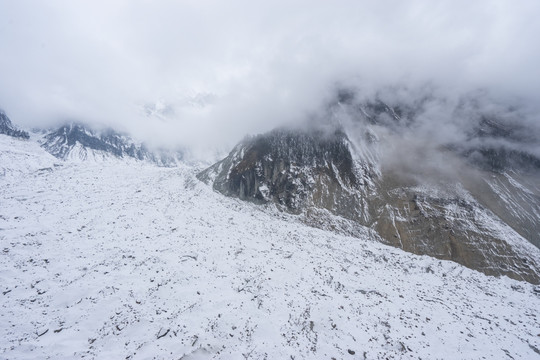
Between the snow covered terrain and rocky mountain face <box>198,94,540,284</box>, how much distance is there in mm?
A: 11049

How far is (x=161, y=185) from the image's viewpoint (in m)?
47.6

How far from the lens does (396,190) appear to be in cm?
5219

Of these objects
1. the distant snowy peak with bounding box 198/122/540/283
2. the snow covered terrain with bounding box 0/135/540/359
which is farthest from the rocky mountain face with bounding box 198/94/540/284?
the snow covered terrain with bounding box 0/135/540/359

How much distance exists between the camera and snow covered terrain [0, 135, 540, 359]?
44.5 ft

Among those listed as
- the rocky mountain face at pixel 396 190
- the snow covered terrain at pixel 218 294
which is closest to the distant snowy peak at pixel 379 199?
the rocky mountain face at pixel 396 190

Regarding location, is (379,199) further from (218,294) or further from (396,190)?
(218,294)

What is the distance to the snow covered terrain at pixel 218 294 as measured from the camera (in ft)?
44.5

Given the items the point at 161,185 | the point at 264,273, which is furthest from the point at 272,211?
the point at 264,273

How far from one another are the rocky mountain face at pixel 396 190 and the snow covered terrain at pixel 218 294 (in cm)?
1105

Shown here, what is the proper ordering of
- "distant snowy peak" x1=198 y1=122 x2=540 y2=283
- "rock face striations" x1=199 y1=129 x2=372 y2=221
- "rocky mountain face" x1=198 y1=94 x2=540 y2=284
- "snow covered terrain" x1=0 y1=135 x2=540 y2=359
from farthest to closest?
"rock face striations" x1=199 y1=129 x2=372 y2=221
"rocky mountain face" x1=198 y1=94 x2=540 y2=284
"distant snowy peak" x1=198 y1=122 x2=540 y2=283
"snow covered terrain" x1=0 y1=135 x2=540 y2=359

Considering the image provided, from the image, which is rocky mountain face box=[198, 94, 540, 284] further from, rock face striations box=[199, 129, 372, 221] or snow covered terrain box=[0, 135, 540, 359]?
snow covered terrain box=[0, 135, 540, 359]

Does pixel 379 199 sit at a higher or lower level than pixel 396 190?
lower

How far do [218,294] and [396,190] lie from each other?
45801 mm

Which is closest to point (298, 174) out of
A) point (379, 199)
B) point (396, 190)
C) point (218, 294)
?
point (379, 199)
